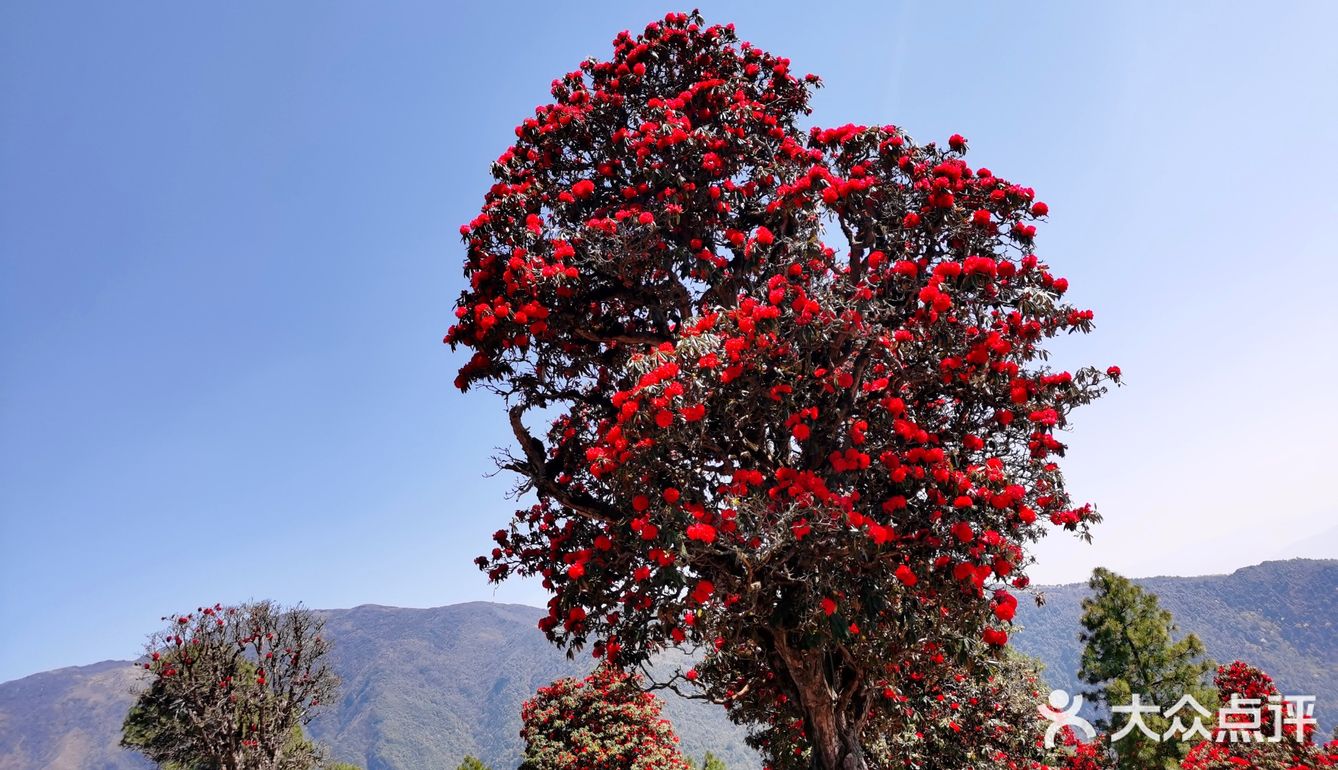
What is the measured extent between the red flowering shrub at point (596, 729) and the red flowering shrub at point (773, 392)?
417 inches

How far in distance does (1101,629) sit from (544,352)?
2243 centimetres

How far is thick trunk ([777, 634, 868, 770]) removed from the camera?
8.43 meters

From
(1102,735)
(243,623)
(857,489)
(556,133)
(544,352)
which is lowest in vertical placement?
(1102,735)

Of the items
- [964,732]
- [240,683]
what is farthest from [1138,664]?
[240,683]

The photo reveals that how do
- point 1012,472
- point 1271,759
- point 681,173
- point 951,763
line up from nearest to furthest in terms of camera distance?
point 1012,472
point 681,173
point 1271,759
point 951,763

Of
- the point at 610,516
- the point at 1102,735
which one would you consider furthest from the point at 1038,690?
the point at 610,516

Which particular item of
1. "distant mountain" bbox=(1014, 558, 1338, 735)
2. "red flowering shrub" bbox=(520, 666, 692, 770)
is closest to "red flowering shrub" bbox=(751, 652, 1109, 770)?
"red flowering shrub" bbox=(520, 666, 692, 770)

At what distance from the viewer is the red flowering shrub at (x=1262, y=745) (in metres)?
13.2

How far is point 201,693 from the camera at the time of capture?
16.6 m

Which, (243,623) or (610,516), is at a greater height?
(610,516)

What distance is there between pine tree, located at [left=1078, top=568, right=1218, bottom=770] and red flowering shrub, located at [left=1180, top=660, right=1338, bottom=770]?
48.6 inches

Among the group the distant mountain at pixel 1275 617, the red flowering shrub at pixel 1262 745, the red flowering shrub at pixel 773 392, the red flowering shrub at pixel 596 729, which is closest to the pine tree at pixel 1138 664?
the red flowering shrub at pixel 1262 745

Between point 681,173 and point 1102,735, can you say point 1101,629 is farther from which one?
point 681,173

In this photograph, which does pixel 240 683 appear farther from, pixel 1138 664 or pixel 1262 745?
pixel 1138 664
